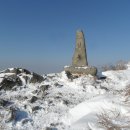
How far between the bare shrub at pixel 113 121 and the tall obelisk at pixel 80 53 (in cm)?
963

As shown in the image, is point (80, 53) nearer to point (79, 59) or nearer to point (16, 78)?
point (79, 59)

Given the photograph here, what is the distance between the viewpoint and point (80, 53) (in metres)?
20.1

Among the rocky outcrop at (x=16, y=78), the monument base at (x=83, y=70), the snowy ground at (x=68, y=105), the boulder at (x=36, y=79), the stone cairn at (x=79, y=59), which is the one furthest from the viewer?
the stone cairn at (x=79, y=59)

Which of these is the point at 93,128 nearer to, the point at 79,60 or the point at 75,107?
the point at 75,107

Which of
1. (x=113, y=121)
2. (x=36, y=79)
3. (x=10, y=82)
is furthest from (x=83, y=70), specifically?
(x=113, y=121)

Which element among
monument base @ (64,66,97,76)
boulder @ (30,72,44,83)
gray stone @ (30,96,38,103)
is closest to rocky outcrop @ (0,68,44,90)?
boulder @ (30,72,44,83)

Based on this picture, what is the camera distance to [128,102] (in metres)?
11.0

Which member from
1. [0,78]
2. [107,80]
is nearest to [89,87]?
[107,80]

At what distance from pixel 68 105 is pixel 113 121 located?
451cm

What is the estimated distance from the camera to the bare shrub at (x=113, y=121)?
304 inches

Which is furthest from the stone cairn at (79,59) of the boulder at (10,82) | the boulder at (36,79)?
the boulder at (10,82)

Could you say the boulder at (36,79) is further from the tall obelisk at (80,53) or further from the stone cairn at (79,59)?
the tall obelisk at (80,53)

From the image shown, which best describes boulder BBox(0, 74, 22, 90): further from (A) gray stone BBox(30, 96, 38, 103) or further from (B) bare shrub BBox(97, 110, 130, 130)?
(B) bare shrub BBox(97, 110, 130, 130)

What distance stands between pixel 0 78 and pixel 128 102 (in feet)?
28.0
